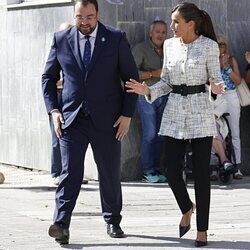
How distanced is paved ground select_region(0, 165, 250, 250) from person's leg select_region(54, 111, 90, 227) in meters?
0.30

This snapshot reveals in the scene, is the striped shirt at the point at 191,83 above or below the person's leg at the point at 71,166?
above

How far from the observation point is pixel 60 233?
8.85 meters

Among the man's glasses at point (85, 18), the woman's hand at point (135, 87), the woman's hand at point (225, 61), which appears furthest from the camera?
the woman's hand at point (225, 61)

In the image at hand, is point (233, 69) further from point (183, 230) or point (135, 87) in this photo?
point (135, 87)

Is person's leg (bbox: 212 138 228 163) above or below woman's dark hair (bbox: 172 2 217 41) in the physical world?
below

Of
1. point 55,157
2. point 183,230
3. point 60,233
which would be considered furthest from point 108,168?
point 55,157

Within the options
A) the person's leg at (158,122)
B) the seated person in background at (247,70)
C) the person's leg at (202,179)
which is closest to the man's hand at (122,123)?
the person's leg at (202,179)

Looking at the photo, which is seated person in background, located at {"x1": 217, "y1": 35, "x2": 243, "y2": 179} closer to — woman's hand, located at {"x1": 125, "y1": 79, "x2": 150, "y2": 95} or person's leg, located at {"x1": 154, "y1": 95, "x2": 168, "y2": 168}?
person's leg, located at {"x1": 154, "y1": 95, "x2": 168, "y2": 168}

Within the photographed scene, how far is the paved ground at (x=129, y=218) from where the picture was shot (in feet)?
29.5

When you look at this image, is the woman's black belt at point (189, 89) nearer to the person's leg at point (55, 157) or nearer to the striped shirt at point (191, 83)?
the striped shirt at point (191, 83)

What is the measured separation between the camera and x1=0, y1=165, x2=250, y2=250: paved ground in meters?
9.00

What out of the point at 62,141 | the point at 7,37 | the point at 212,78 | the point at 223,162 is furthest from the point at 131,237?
the point at 7,37

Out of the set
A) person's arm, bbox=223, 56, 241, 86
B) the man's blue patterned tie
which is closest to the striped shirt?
the man's blue patterned tie

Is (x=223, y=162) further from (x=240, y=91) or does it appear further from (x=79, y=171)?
(x=79, y=171)
